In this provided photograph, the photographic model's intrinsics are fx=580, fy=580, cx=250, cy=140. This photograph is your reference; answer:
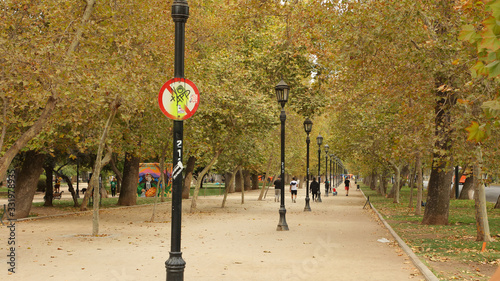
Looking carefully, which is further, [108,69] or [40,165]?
[40,165]

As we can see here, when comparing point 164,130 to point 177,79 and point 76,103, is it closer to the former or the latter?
point 76,103

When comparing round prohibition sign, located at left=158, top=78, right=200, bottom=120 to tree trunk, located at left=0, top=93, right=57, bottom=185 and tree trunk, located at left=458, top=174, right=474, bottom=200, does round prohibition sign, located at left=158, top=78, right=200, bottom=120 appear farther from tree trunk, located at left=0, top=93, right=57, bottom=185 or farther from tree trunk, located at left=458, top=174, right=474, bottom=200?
tree trunk, located at left=458, top=174, right=474, bottom=200

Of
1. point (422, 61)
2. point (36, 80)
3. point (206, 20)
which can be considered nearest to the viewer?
point (36, 80)

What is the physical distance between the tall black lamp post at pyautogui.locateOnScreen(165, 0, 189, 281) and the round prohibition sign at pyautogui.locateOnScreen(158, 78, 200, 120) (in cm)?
14

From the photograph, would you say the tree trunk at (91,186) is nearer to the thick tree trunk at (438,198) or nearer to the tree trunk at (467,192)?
the thick tree trunk at (438,198)

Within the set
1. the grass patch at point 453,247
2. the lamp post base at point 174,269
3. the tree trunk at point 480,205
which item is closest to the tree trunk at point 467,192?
the grass patch at point 453,247

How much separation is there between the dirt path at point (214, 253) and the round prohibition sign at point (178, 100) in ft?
11.1

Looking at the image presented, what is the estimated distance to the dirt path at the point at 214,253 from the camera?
10422 mm

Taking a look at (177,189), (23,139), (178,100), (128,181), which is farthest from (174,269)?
(128,181)

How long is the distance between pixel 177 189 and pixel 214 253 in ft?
19.2

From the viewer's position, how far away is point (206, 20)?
34.4m

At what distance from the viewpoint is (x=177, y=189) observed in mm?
7879

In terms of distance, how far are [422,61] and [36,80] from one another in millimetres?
9370

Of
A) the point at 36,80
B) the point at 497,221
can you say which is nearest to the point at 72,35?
the point at 36,80
